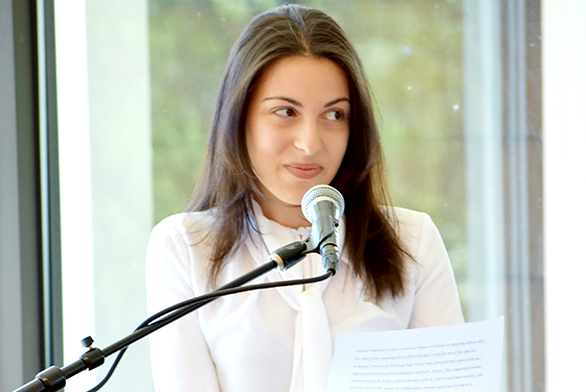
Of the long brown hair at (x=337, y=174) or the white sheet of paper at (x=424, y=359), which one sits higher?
the long brown hair at (x=337, y=174)

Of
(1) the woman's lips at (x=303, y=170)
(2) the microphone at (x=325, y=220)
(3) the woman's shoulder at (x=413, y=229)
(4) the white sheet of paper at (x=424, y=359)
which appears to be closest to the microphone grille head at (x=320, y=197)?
(2) the microphone at (x=325, y=220)

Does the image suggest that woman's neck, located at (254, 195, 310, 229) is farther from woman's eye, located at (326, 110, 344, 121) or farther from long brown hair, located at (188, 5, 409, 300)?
woman's eye, located at (326, 110, 344, 121)

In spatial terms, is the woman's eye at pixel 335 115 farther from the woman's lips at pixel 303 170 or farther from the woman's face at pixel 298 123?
the woman's lips at pixel 303 170

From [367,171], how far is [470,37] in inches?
28.9

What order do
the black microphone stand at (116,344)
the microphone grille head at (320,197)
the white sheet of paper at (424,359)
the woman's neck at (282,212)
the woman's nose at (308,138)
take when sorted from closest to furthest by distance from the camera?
1. the black microphone stand at (116,344)
2. the microphone grille head at (320,197)
3. the white sheet of paper at (424,359)
4. the woman's nose at (308,138)
5. the woman's neck at (282,212)

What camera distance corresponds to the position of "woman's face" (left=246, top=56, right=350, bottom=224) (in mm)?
1247

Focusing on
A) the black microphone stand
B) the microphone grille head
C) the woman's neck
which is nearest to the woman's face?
the woman's neck

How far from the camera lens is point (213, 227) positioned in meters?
1.38

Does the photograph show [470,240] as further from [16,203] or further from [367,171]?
[16,203]

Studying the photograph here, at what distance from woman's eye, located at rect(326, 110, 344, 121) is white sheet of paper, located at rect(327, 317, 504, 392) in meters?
0.55

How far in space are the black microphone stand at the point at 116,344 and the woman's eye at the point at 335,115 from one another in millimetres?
606

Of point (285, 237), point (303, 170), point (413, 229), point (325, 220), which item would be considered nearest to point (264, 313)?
point (285, 237)

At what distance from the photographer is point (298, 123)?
1257 mm

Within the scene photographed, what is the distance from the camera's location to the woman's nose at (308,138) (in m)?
1.21
